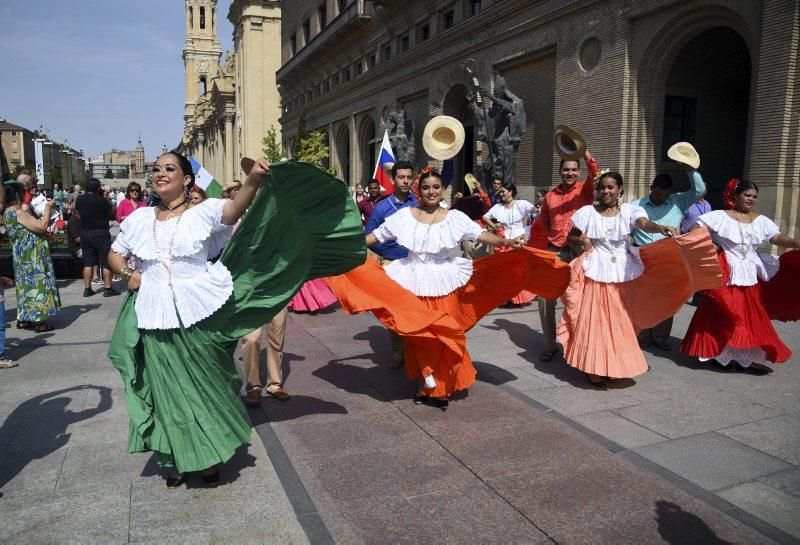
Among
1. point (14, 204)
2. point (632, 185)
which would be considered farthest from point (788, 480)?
point (632, 185)

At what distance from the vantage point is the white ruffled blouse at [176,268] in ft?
11.5

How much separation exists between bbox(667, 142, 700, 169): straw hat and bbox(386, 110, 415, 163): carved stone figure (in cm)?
1788

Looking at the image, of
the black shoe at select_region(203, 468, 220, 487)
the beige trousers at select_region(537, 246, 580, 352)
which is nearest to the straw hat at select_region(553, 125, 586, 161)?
the beige trousers at select_region(537, 246, 580, 352)

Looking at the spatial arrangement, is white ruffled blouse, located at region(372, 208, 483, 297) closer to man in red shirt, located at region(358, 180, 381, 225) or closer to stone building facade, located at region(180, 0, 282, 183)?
man in red shirt, located at region(358, 180, 381, 225)

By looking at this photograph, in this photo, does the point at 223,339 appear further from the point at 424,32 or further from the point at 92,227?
the point at 424,32

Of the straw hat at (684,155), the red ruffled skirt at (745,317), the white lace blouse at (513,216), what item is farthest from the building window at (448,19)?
the red ruffled skirt at (745,317)

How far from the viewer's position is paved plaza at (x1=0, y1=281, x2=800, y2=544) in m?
3.18

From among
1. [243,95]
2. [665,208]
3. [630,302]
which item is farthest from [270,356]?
[243,95]

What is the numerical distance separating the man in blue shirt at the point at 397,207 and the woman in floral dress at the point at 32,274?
4.52m

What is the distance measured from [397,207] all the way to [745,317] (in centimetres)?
358

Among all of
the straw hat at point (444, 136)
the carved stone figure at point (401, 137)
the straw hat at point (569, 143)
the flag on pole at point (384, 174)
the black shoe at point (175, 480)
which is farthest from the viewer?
the carved stone figure at point (401, 137)

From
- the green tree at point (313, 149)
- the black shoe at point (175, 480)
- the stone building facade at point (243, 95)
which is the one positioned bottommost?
the black shoe at point (175, 480)

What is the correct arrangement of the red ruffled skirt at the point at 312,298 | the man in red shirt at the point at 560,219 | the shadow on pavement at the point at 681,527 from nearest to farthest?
the shadow on pavement at the point at 681,527 → the man in red shirt at the point at 560,219 → the red ruffled skirt at the point at 312,298

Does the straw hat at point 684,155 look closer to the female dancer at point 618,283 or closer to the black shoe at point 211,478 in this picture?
the female dancer at point 618,283
